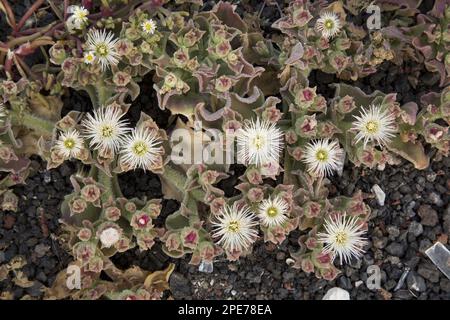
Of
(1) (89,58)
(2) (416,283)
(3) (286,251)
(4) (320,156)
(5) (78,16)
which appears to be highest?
(5) (78,16)

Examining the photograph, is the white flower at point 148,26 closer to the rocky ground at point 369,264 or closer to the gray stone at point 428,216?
the rocky ground at point 369,264

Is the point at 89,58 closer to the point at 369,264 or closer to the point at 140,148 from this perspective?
the point at 140,148

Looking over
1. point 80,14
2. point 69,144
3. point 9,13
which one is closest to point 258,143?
point 69,144

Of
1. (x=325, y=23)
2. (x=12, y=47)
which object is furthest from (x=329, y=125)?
(x=12, y=47)

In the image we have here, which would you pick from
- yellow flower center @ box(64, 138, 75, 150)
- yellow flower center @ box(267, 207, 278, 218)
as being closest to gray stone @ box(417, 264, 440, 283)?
yellow flower center @ box(267, 207, 278, 218)

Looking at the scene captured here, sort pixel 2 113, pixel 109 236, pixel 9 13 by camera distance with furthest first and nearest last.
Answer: pixel 9 13
pixel 2 113
pixel 109 236

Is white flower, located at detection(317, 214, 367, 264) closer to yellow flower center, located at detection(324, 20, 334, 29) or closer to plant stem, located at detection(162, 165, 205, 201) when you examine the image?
plant stem, located at detection(162, 165, 205, 201)

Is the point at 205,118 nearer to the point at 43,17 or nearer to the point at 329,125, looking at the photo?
the point at 329,125
